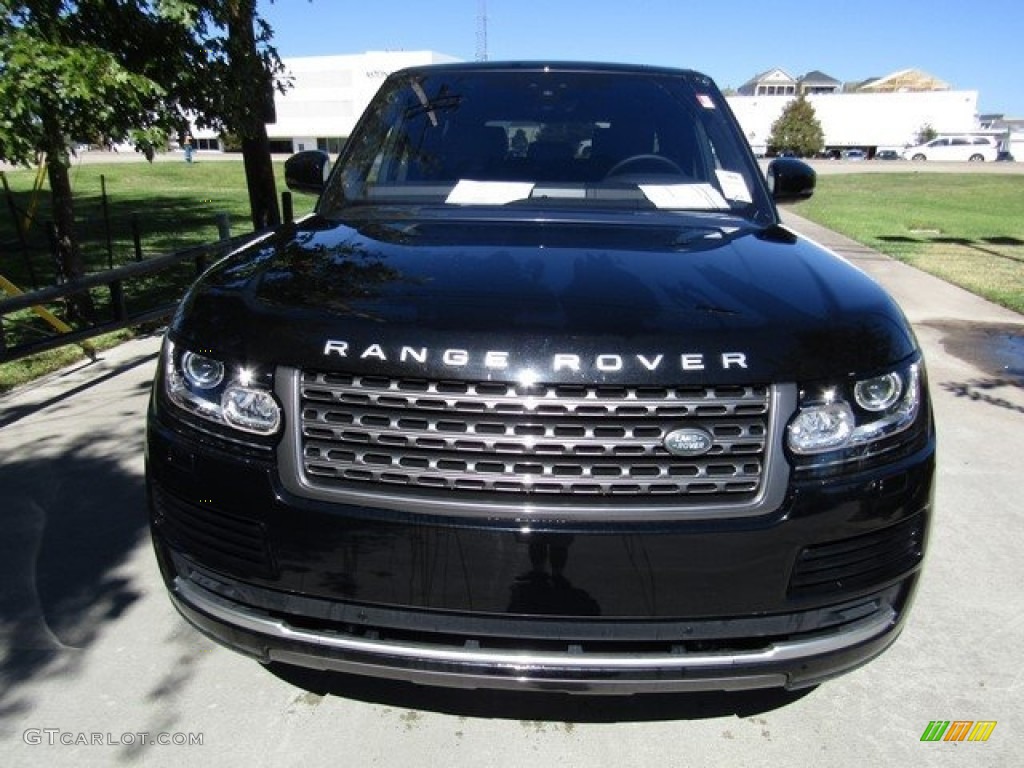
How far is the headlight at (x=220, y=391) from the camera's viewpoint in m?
2.05

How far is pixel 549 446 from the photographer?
A: 6.33ft

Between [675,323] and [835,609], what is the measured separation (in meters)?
0.84

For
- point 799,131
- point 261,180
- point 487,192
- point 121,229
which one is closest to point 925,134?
point 799,131

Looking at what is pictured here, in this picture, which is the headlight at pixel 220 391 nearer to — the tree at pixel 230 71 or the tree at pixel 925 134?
the tree at pixel 230 71

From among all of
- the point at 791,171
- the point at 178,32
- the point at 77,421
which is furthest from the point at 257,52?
the point at 791,171

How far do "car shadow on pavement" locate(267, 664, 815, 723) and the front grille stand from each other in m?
0.91

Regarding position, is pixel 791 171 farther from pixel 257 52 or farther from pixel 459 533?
pixel 257 52

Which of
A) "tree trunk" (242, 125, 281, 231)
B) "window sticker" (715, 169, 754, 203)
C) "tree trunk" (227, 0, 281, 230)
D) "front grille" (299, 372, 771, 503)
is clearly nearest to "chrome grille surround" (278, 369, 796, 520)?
"front grille" (299, 372, 771, 503)

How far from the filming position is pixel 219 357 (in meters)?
2.11

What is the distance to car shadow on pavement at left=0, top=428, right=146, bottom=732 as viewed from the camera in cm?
286

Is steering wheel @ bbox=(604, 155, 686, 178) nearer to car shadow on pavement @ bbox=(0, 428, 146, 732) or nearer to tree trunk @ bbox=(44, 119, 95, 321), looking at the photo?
car shadow on pavement @ bbox=(0, 428, 146, 732)

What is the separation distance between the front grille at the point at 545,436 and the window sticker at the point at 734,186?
1573 mm

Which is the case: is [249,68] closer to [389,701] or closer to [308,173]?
[308,173]

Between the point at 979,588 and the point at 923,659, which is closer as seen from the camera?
the point at 923,659
